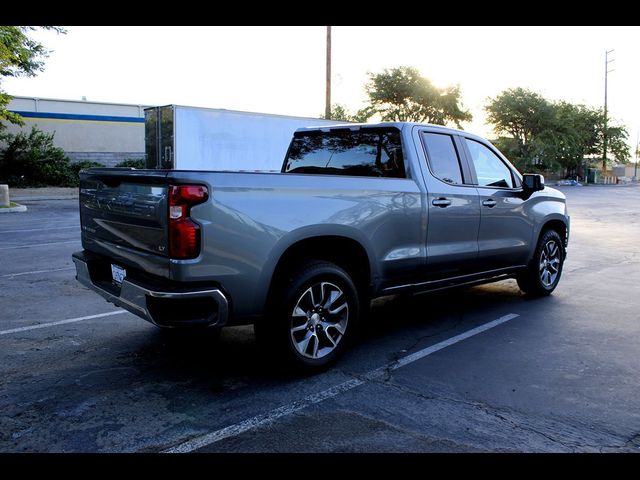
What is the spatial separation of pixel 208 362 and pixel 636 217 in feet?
58.6

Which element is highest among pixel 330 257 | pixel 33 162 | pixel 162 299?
pixel 33 162

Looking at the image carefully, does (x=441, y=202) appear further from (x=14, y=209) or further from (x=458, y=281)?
(x=14, y=209)

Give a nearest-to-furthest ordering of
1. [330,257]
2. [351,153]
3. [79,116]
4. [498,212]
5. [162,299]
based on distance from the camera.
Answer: [162,299] → [330,257] → [351,153] → [498,212] → [79,116]

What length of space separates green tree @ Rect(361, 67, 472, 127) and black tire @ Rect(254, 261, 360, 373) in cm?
4078

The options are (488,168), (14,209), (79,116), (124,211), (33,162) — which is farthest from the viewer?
(79,116)

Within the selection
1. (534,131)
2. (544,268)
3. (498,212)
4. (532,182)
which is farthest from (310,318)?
(534,131)

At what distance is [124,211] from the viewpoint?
4008mm

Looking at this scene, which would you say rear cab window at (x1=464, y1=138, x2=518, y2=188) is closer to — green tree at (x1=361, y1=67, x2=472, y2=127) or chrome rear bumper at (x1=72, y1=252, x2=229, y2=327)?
chrome rear bumper at (x1=72, y1=252, x2=229, y2=327)

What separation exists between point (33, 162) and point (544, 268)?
26.0 m

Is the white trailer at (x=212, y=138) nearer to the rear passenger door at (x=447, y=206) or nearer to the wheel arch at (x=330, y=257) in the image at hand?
the rear passenger door at (x=447, y=206)

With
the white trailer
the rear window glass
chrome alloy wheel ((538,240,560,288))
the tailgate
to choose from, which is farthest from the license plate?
the white trailer
